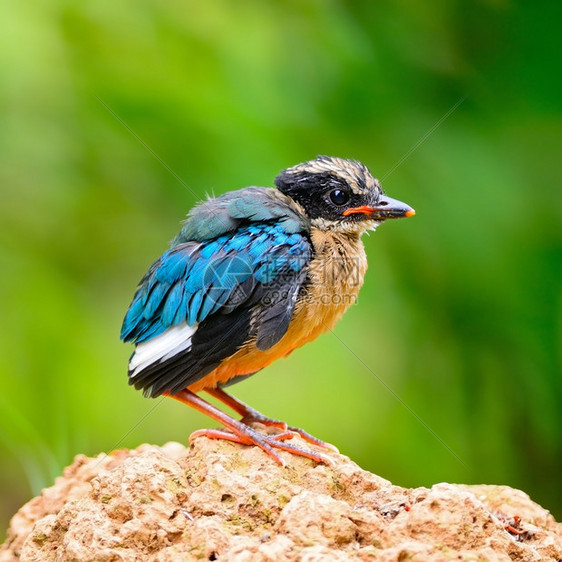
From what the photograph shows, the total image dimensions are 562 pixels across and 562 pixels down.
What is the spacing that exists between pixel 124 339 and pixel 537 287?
257cm

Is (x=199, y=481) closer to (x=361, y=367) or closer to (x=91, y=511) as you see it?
(x=91, y=511)

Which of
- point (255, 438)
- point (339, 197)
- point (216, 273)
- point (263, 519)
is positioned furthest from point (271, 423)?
point (339, 197)

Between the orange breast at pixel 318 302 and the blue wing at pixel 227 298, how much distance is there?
88 millimetres

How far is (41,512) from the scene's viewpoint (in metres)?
3.68

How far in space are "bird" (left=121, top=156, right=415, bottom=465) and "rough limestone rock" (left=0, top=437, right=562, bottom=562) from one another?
0.29 metres

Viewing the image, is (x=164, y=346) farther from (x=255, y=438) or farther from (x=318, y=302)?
(x=318, y=302)

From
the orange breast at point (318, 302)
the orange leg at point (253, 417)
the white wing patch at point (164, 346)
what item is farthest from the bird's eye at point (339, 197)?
the orange leg at point (253, 417)

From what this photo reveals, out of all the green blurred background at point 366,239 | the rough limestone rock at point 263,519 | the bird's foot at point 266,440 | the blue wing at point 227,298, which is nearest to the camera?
the rough limestone rock at point 263,519

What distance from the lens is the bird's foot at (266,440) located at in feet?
11.2

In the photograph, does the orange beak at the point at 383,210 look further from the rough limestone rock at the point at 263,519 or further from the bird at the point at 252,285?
the rough limestone rock at the point at 263,519

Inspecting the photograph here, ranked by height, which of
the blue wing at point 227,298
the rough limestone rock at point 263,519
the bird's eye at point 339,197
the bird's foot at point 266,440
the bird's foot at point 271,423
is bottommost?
the rough limestone rock at point 263,519

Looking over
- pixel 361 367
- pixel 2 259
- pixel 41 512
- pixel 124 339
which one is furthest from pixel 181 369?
pixel 2 259

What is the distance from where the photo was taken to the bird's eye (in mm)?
4152

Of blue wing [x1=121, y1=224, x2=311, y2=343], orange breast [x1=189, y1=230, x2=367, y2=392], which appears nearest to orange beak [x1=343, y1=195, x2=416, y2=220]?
orange breast [x1=189, y1=230, x2=367, y2=392]
